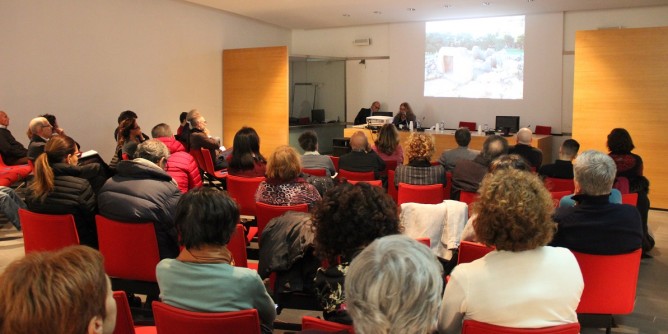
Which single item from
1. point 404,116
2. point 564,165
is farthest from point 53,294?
point 404,116

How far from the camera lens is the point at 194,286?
2209 millimetres

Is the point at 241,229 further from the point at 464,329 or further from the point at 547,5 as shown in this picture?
the point at 547,5

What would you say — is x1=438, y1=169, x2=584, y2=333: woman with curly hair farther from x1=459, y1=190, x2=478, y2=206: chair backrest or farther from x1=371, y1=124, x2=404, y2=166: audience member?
x1=371, y1=124, x2=404, y2=166: audience member

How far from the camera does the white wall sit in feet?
25.5

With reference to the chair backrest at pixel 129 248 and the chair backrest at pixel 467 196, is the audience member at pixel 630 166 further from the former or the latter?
the chair backrest at pixel 129 248

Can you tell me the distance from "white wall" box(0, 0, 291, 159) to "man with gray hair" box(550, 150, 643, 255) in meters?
7.30

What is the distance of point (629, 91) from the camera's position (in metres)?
8.07

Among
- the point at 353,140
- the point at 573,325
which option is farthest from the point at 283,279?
the point at 353,140

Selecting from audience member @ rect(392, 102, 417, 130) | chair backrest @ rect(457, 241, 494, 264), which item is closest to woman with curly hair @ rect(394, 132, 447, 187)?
chair backrest @ rect(457, 241, 494, 264)

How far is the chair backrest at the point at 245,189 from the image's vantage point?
4.97 m

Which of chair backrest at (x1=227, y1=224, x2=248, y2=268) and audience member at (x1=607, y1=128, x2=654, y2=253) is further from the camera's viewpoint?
audience member at (x1=607, y1=128, x2=654, y2=253)

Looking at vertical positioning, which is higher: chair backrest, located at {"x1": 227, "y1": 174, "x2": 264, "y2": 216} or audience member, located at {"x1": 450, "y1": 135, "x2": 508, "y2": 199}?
audience member, located at {"x1": 450, "y1": 135, "x2": 508, "y2": 199}

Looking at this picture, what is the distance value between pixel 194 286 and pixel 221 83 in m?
9.96

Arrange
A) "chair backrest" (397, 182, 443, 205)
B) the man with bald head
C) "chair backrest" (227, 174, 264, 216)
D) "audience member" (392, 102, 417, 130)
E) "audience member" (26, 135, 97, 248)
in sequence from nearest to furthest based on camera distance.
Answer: "audience member" (26, 135, 97, 248) → "chair backrest" (397, 182, 443, 205) → "chair backrest" (227, 174, 264, 216) → the man with bald head → "audience member" (392, 102, 417, 130)
